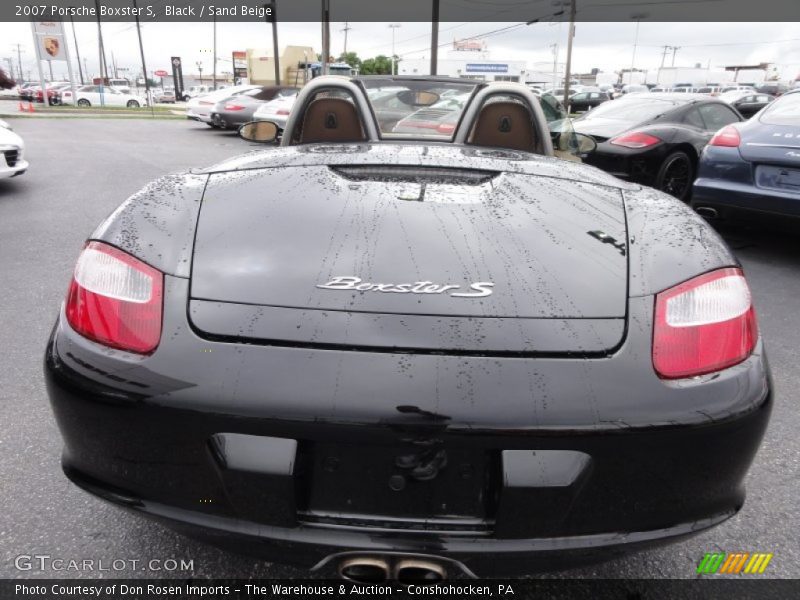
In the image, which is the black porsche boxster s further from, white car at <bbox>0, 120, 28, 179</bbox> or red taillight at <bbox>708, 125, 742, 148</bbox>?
white car at <bbox>0, 120, 28, 179</bbox>

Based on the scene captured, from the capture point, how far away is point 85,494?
2002 millimetres

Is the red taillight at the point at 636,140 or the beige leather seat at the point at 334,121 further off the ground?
the beige leather seat at the point at 334,121

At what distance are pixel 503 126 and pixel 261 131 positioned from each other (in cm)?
136

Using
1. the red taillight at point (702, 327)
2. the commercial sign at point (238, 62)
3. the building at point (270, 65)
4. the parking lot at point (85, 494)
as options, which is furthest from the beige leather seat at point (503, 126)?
the commercial sign at point (238, 62)

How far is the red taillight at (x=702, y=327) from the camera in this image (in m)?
1.29

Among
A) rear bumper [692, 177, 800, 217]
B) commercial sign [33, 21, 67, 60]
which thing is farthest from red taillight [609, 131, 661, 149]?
commercial sign [33, 21, 67, 60]

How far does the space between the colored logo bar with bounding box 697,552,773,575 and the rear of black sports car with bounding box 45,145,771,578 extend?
444 mm

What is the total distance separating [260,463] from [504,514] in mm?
503

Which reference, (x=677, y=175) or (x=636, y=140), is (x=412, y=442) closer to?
(x=636, y=140)

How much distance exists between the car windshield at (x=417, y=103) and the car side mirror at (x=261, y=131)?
1.84 ft

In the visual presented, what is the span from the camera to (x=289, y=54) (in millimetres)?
47406

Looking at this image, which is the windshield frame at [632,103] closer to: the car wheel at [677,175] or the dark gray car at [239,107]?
the car wheel at [677,175]

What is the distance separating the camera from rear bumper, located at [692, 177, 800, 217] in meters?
4.38

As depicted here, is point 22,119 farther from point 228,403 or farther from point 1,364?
point 228,403
